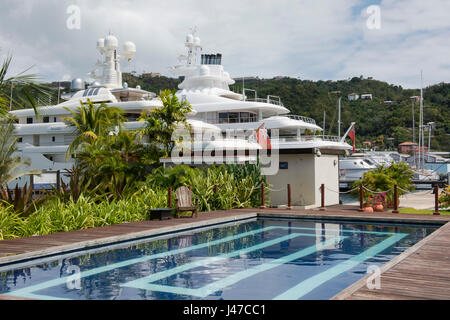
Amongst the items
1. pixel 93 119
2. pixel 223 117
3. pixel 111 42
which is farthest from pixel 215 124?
pixel 111 42

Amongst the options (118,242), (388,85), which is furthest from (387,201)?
(388,85)

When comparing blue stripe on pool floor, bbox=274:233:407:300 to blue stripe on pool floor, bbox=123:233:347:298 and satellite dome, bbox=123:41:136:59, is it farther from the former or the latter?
satellite dome, bbox=123:41:136:59

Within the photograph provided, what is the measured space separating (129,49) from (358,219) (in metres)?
33.1

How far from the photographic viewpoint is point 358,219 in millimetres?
13609

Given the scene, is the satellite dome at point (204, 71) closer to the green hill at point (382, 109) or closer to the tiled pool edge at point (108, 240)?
the tiled pool edge at point (108, 240)

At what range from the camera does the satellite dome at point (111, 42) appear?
4106 cm

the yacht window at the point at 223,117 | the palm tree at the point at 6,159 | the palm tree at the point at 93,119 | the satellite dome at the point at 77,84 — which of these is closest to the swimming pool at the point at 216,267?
the palm tree at the point at 6,159

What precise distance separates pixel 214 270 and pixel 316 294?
203 cm

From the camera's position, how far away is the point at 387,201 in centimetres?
1738

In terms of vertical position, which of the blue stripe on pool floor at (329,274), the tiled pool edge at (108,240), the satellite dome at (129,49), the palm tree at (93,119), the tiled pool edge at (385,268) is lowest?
the blue stripe on pool floor at (329,274)

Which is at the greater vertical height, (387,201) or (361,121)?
(361,121)

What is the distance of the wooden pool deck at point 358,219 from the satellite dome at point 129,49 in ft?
99.2

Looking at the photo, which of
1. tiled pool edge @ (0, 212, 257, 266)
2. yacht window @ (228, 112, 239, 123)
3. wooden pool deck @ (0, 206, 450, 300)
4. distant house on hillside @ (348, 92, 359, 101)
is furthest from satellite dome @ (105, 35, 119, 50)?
distant house on hillside @ (348, 92, 359, 101)

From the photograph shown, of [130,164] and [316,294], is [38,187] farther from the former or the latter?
[316,294]
